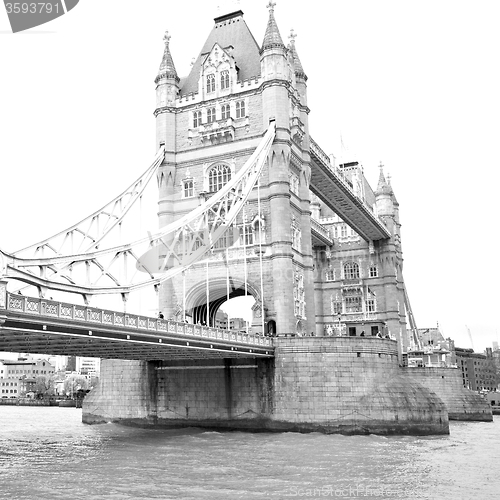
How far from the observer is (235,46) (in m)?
49.0

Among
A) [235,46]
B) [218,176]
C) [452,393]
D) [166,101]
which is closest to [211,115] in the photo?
[166,101]

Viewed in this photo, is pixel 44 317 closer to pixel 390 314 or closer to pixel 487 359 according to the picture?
pixel 390 314

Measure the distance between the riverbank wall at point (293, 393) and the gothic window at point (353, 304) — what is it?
34.1m

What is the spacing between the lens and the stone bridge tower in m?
42.8

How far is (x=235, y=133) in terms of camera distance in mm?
45750

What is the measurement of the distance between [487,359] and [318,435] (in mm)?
101040

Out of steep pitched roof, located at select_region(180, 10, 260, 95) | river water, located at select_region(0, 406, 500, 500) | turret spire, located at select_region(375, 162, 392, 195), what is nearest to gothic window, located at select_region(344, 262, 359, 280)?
turret spire, located at select_region(375, 162, 392, 195)

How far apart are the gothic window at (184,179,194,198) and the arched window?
1346 millimetres

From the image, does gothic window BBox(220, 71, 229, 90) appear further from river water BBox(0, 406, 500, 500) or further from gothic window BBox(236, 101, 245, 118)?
river water BBox(0, 406, 500, 500)

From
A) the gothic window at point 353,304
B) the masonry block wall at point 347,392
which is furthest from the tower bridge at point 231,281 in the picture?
the gothic window at point 353,304

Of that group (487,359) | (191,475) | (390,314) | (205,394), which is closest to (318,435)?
(205,394)

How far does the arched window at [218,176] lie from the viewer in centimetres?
4550

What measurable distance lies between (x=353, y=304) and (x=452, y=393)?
21.7m

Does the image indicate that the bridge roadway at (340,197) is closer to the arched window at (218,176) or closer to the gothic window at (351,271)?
the gothic window at (351,271)
